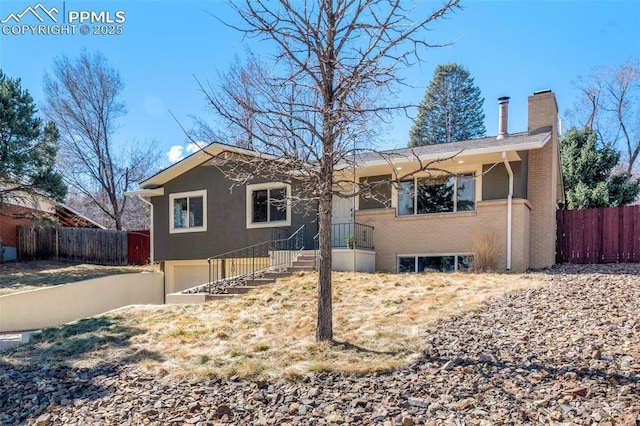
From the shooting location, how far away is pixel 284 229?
1354 centimetres

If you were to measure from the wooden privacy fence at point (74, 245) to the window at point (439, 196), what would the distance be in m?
14.7

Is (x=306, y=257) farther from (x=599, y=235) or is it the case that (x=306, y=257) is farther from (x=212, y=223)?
(x=599, y=235)

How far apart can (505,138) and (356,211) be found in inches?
190

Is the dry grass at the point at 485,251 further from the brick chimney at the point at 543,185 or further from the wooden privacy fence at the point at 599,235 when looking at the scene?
the wooden privacy fence at the point at 599,235

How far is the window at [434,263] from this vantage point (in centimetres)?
1151

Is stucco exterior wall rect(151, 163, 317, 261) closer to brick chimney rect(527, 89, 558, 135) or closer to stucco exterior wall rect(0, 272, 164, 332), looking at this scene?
stucco exterior wall rect(0, 272, 164, 332)

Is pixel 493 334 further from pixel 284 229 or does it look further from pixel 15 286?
pixel 15 286

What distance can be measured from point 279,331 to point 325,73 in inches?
140

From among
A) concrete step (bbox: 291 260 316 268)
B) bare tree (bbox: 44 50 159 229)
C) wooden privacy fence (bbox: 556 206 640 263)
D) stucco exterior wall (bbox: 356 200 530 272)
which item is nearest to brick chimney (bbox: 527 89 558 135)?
wooden privacy fence (bbox: 556 206 640 263)

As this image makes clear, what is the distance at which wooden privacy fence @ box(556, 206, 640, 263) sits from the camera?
460 inches

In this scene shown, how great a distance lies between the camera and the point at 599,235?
474 inches

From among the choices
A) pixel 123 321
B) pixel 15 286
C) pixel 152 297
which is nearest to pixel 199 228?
pixel 152 297

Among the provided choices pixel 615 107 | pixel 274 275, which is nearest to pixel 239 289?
pixel 274 275

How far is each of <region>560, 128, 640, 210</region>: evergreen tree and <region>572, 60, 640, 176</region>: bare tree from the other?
6.34 m
